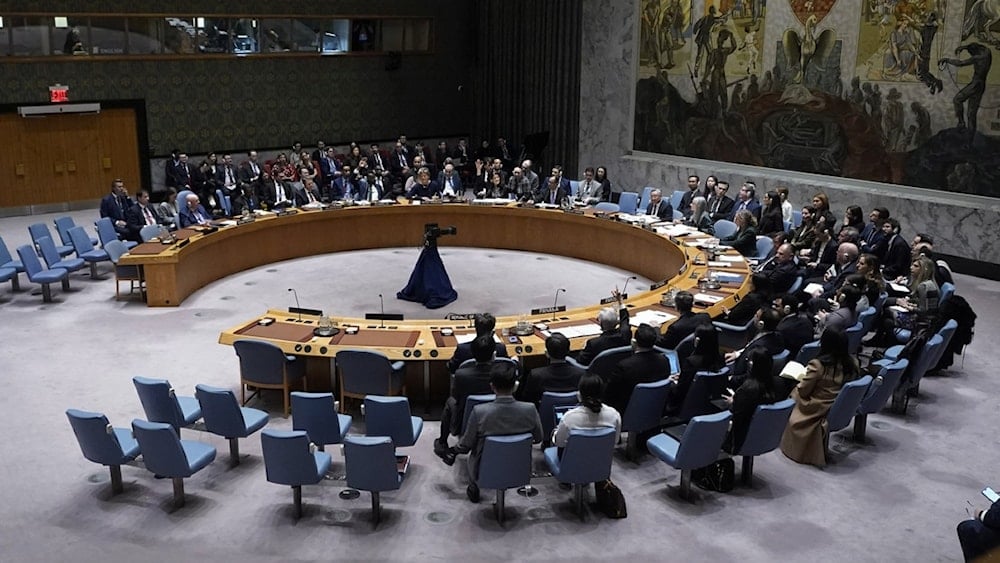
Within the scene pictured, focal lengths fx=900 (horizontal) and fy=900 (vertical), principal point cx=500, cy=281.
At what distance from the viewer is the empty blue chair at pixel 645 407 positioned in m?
7.43

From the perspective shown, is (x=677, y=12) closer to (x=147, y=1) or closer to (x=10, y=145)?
(x=147, y=1)

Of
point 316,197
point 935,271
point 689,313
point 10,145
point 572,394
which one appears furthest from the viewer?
point 10,145

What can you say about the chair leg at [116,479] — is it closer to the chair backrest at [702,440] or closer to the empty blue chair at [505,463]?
the empty blue chair at [505,463]

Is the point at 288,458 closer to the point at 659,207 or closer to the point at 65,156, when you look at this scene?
the point at 659,207

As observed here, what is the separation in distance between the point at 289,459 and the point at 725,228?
890cm

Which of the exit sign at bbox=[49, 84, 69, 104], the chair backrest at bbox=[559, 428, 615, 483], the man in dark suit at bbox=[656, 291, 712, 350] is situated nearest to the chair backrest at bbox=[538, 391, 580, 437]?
the chair backrest at bbox=[559, 428, 615, 483]

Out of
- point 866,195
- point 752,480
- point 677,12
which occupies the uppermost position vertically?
point 677,12

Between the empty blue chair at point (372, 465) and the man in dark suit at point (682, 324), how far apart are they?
10.9 ft

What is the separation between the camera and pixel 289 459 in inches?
257

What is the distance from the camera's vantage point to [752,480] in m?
7.44

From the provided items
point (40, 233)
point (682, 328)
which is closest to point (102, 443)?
point (682, 328)

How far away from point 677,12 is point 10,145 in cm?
1372

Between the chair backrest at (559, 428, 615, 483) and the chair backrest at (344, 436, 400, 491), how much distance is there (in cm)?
124

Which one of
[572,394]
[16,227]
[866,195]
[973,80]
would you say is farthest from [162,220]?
[973,80]
